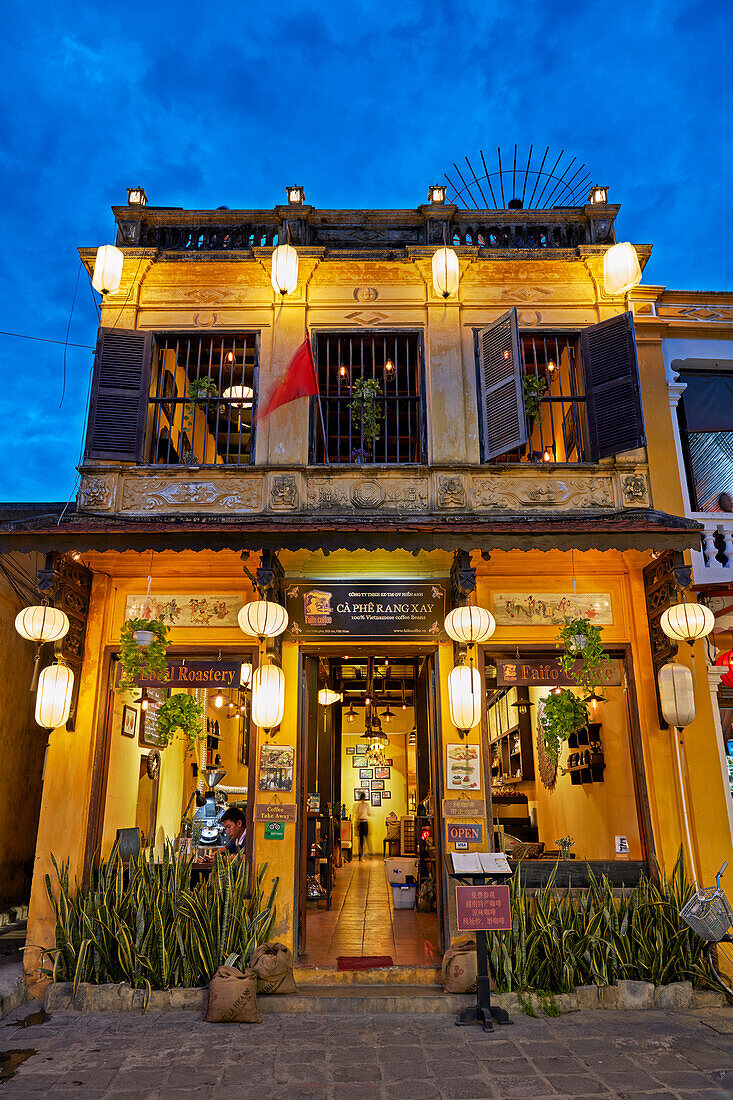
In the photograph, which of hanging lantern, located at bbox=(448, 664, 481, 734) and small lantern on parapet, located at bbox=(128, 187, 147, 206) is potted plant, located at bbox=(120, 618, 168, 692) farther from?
small lantern on parapet, located at bbox=(128, 187, 147, 206)

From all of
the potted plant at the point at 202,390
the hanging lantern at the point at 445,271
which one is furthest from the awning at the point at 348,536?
the hanging lantern at the point at 445,271

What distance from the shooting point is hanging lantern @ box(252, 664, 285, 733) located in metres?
8.20

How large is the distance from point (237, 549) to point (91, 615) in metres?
2.45

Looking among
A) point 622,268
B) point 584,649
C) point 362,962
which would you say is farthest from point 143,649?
point 622,268

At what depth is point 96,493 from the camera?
920 cm

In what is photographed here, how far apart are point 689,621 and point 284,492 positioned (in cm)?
483

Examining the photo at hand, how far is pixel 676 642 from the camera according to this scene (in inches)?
334

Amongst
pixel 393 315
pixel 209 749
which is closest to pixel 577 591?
pixel 393 315

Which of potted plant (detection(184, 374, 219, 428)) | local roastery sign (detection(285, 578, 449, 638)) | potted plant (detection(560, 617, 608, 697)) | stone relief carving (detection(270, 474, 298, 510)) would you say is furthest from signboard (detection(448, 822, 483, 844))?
potted plant (detection(184, 374, 219, 428))

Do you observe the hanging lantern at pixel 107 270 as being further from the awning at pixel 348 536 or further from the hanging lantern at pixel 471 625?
the hanging lantern at pixel 471 625

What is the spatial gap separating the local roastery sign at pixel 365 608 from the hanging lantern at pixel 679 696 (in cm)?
262

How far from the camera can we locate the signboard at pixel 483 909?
253 inches

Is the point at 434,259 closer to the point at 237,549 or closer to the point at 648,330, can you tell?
the point at 648,330

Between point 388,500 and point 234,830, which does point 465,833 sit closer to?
point 234,830
